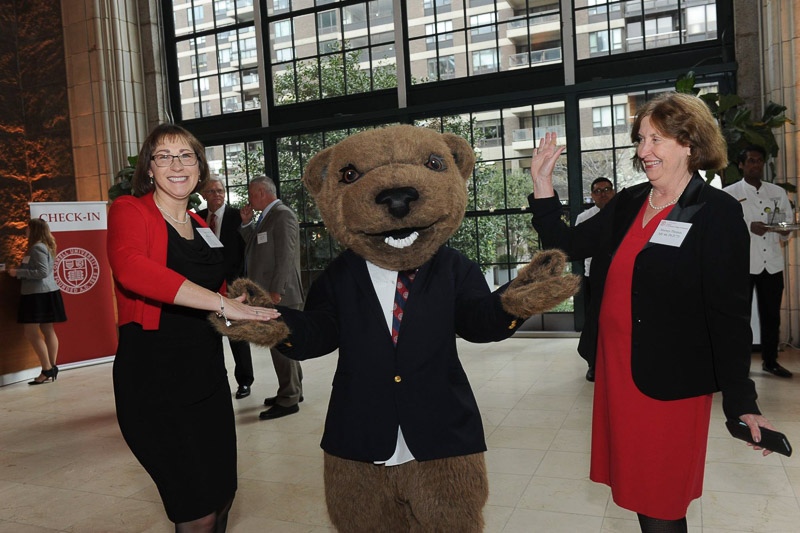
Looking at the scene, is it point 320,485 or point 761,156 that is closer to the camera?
point 320,485

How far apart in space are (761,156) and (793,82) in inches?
30.5

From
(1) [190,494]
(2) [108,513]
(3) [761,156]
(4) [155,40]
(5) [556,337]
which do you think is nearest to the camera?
(1) [190,494]

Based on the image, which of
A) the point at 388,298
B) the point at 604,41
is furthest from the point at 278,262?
the point at 604,41

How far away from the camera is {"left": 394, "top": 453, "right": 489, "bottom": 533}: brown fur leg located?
1.64 m

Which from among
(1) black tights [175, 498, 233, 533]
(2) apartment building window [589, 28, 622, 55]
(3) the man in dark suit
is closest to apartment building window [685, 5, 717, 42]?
(2) apartment building window [589, 28, 622, 55]

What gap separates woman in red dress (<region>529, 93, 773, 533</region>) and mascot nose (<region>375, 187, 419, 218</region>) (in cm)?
45

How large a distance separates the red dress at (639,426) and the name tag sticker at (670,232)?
0.06 metres

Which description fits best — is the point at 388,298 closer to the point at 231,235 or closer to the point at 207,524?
the point at 207,524

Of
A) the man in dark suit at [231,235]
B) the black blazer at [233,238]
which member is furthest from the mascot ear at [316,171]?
the black blazer at [233,238]

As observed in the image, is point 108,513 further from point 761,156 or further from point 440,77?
point 440,77

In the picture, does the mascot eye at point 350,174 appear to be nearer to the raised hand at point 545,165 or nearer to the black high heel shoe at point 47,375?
the raised hand at point 545,165

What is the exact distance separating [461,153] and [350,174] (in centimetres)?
36

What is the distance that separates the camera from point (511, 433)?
3674 millimetres

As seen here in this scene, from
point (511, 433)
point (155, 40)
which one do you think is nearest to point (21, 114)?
point (155, 40)
